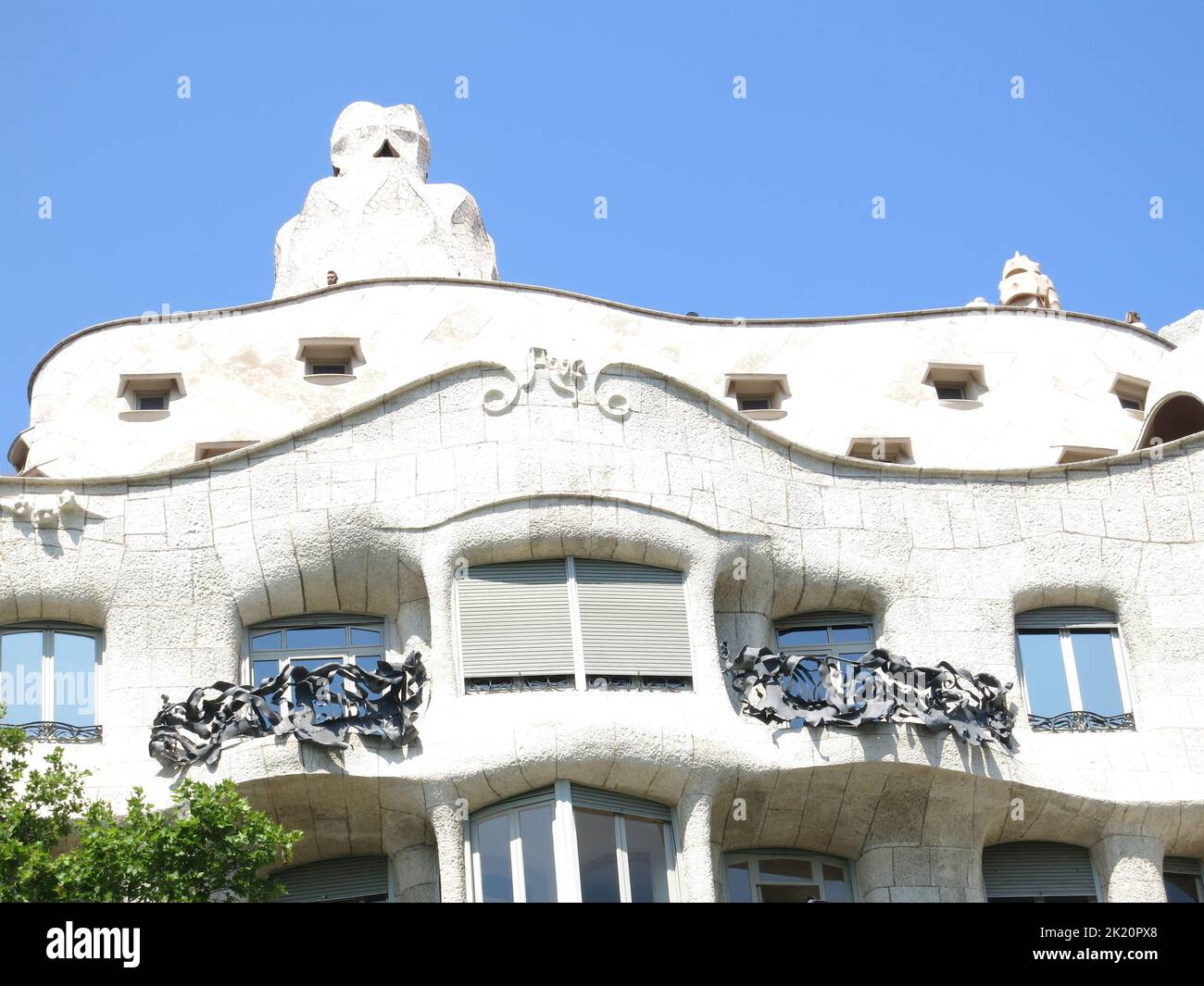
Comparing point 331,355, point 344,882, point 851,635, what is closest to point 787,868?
point 851,635

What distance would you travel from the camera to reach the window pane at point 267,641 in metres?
26.3

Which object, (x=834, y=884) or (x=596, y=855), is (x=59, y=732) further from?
(x=834, y=884)

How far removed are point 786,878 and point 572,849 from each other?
3.18m

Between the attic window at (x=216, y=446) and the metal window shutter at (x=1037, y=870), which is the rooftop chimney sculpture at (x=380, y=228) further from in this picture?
the metal window shutter at (x=1037, y=870)

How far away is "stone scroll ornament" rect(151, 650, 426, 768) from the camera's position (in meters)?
24.2

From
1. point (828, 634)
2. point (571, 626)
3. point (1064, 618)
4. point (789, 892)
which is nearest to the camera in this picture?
point (571, 626)

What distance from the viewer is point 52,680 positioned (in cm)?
2550

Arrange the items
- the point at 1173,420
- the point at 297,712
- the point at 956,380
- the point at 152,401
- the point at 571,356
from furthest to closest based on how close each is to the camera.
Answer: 1. the point at 956,380
2. the point at 571,356
3. the point at 152,401
4. the point at 1173,420
5. the point at 297,712

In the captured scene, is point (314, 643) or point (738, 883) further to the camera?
point (314, 643)

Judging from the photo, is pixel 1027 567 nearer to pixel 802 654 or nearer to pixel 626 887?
pixel 802 654

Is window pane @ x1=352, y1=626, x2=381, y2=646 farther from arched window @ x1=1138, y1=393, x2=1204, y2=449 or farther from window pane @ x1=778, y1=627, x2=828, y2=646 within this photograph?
arched window @ x1=1138, y1=393, x2=1204, y2=449

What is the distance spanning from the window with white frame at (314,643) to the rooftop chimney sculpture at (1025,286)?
40.7 feet

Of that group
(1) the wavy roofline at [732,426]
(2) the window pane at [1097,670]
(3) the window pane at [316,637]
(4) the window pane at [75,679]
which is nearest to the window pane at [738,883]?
(2) the window pane at [1097,670]
